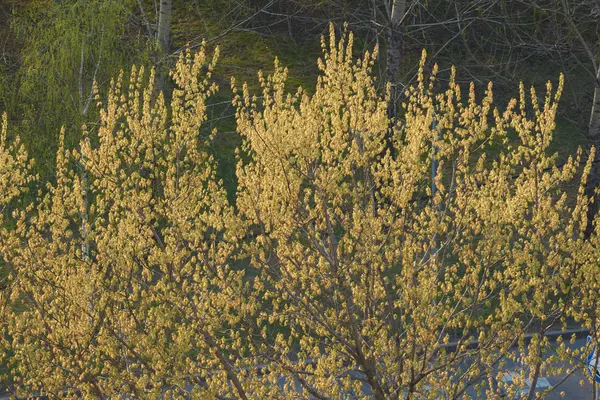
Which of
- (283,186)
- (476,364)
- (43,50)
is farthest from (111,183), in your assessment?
Answer: (43,50)

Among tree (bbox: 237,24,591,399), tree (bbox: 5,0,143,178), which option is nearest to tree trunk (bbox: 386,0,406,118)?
tree (bbox: 5,0,143,178)

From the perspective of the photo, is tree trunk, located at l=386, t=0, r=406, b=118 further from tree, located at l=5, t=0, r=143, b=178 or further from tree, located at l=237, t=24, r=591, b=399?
tree, located at l=237, t=24, r=591, b=399

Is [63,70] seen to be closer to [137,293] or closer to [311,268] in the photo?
[137,293]

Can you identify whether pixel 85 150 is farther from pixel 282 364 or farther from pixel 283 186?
pixel 282 364

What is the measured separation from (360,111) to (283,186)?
904 millimetres

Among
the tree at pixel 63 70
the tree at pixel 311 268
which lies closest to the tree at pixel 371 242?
the tree at pixel 311 268

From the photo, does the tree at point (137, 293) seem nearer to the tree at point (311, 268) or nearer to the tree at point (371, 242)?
the tree at point (311, 268)

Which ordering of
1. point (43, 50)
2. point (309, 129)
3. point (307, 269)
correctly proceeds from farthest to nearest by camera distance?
point (43, 50), point (307, 269), point (309, 129)

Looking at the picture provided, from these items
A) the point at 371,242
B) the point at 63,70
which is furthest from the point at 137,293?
the point at 63,70

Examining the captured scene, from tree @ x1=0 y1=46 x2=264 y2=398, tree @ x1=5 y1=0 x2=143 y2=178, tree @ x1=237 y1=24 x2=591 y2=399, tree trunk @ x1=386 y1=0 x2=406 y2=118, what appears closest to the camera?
tree @ x1=237 y1=24 x2=591 y2=399

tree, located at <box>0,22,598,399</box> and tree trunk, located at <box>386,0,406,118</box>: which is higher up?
tree trunk, located at <box>386,0,406,118</box>

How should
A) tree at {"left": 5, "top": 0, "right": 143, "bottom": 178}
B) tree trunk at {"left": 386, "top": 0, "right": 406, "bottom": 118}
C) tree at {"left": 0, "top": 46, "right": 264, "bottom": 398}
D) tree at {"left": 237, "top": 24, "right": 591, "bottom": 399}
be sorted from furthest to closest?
tree trunk at {"left": 386, "top": 0, "right": 406, "bottom": 118}
tree at {"left": 5, "top": 0, "right": 143, "bottom": 178}
tree at {"left": 0, "top": 46, "right": 264, "bottom": 398}
tree at {"left": 237, "top": 24, "right": 591, "bottom": 399}

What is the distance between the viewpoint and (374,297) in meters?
7.94

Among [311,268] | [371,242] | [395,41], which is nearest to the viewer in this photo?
[371,242]
